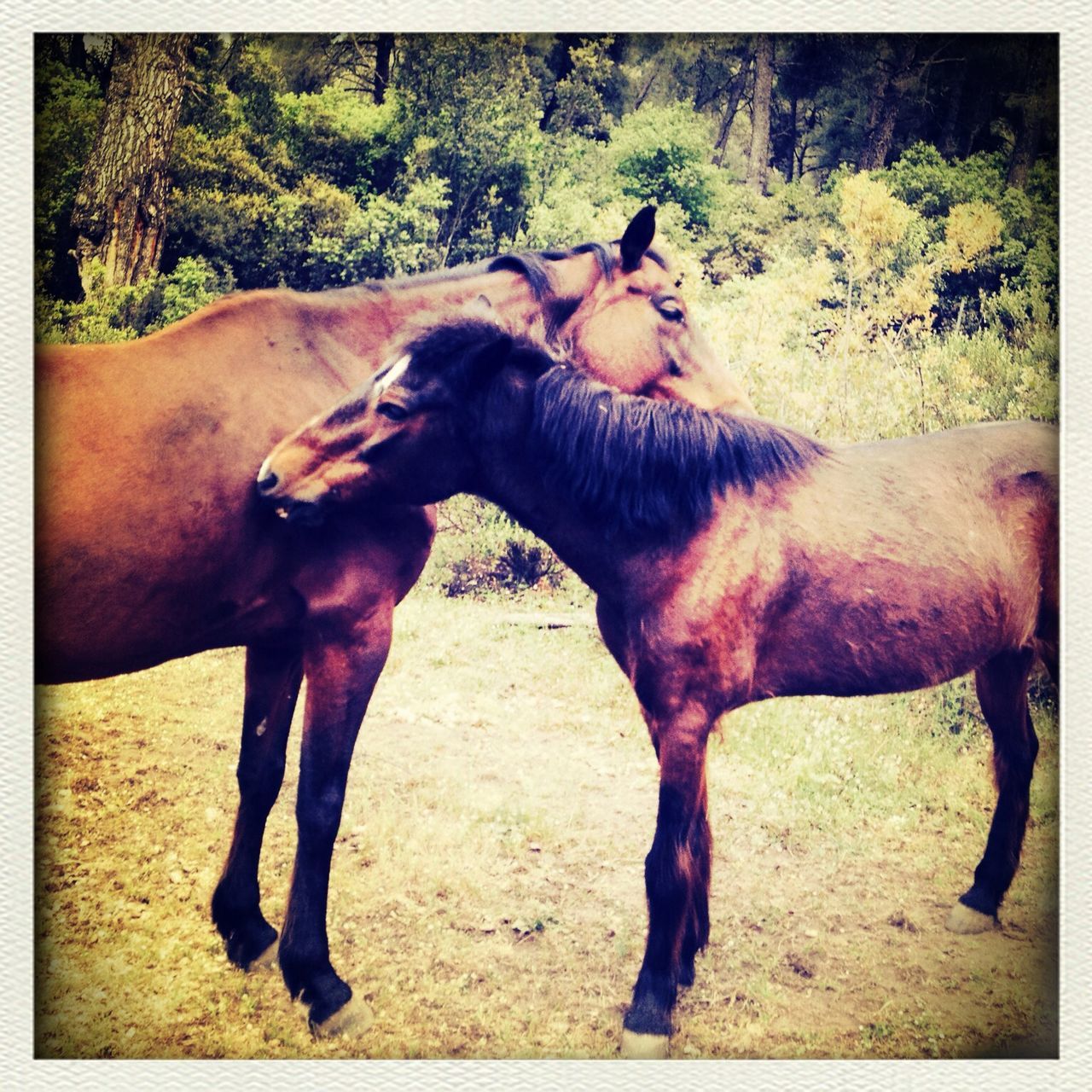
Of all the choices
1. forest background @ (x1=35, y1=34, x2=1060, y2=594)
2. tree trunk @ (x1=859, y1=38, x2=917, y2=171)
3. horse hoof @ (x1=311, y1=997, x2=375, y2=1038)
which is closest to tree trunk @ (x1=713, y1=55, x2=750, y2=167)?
forest background @ (x1=35, y1=34, x2=1060, y2=594)

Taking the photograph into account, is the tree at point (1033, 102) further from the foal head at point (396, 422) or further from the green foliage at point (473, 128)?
the foal head at point (396, 422)

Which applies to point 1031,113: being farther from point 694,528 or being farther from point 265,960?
point 265,960

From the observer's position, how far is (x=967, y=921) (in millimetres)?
2750

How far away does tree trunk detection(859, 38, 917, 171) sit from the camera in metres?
2.83

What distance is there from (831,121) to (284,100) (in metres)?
1.78

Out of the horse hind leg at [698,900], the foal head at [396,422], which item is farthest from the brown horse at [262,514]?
the horse hind leg at [698,900]

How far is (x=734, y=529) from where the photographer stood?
247 cm

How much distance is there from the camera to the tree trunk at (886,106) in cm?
283

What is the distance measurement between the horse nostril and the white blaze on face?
13.4 inches

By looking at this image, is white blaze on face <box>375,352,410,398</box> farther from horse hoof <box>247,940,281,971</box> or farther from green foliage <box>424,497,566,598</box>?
horse hoof <box>247,940,281,971</box>

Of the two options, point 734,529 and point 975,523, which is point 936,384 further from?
point 734,529

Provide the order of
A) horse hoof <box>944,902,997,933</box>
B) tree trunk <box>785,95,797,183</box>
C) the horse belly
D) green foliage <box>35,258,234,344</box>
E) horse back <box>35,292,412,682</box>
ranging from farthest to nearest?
tree trunk <box>785,95,797,183</box> < green foliage <box>35,258,234,344</box> < horse hoof <box>944,902,997,933</box> < the horse belly < horse back <box>35,292,412,682</box>

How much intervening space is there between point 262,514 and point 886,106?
233 centimetres

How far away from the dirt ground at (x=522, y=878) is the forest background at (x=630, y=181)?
1205mm
